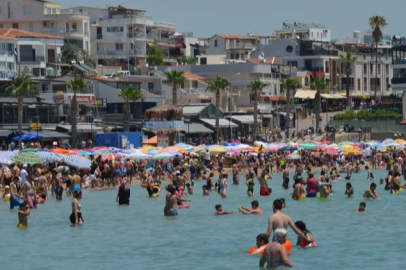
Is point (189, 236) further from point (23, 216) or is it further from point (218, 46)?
point (218, 46)

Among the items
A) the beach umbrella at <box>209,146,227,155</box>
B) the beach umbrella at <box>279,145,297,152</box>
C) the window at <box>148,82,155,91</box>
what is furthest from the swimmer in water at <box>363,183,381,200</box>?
the window at <box>148,82,155,91</box>

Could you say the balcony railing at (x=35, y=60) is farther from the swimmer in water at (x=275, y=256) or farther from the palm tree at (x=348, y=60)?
the swimmer in water at (x=275, y=256)

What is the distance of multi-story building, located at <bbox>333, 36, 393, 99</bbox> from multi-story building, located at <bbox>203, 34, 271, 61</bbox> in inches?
394

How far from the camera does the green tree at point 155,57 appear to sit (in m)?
113

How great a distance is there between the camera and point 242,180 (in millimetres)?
57281

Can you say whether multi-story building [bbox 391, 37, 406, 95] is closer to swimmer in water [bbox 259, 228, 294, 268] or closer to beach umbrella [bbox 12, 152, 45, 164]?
beach umbrella [bbox 12, 152, 45, 164]

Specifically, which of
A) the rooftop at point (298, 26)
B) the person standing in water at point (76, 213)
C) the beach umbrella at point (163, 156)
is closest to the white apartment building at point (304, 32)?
the rooftop at point (298, 26)

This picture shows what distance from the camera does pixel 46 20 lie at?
358ft

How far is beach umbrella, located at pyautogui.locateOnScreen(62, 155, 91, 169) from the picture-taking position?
49.6m

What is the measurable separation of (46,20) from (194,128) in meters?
31.7

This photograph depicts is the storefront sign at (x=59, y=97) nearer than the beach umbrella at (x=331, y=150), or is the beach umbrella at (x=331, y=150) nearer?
the beach umbrella at (x=331, y=150)

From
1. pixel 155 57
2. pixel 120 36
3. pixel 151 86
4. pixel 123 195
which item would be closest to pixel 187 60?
pixel 155 57

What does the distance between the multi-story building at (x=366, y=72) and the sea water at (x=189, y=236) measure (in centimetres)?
7717

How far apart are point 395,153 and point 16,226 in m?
38.1
